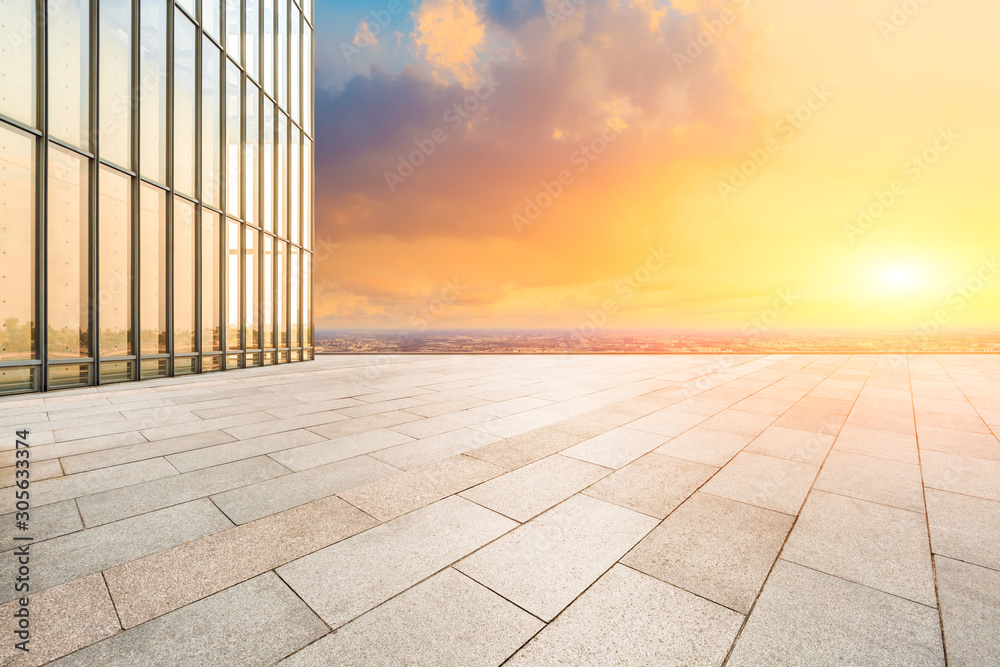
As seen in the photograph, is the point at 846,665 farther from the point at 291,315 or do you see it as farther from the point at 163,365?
the point at 291,315

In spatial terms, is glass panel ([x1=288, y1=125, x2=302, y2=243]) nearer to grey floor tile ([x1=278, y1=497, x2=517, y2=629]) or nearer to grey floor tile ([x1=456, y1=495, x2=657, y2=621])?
grey floor tile ([x1=278, y1=497, x2=517, y2=629])

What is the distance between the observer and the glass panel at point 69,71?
9.01 metres

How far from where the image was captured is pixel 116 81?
1023 centimetres

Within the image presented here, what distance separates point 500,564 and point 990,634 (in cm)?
259

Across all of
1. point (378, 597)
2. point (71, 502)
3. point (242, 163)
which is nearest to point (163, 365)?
point (242, 163)

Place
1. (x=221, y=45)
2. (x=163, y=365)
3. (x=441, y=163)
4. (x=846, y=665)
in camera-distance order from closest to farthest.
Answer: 1. (x=846, y=665)
2. (x=163, y=365)
3. (x=221, y=45)
4. (x=441, y=163)

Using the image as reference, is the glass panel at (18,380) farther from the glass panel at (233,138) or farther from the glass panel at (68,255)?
the glass panel at (233,138)

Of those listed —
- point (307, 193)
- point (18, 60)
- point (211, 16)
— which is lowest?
point (18, 60)

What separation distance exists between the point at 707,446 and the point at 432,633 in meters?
4.30

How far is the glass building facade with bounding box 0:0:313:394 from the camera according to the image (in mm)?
8680

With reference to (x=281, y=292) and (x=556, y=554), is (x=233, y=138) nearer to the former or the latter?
(x=281, y=292)

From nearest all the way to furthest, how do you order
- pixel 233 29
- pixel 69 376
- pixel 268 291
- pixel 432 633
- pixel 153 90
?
pixel 432 633 → pixel 69 376 → pixel 153 90 → pixel 233 29 → pixel 268 291

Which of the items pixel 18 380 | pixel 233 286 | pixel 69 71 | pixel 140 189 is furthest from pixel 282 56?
pixel 18 380

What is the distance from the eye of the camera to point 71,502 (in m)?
3.63
